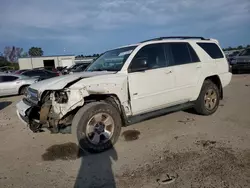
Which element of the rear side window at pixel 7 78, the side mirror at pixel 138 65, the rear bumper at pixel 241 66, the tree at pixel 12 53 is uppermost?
the tree at pixel 12 53

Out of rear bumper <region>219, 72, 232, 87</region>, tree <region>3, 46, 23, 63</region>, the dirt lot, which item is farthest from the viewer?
tree <region>3, 46, 23, 63</region>

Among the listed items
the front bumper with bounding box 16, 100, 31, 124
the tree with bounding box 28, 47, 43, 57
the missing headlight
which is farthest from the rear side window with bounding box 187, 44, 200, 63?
the tree with bounding box 28, 47, 43, 57

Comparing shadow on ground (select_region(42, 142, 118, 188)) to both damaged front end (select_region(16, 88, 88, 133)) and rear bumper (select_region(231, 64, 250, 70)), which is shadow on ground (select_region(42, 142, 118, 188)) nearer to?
damaged front end (select_region(16, 88, 88, 133))

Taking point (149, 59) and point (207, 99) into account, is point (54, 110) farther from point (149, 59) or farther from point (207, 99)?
point (207, 99)

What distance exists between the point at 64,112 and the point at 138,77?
5.10 feet

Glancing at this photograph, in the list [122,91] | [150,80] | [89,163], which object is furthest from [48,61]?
[89,163]

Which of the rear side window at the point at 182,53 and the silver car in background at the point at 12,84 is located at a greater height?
the rear side window at the point at 182,53

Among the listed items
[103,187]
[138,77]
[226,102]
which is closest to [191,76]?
[138,77]

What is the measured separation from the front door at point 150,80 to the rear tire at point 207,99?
1029mm

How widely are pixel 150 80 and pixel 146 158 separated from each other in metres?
1.59

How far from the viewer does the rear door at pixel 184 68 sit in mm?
5223

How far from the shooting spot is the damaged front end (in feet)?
A: 12.8

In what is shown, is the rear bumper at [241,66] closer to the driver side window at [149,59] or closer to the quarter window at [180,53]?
the quarter window at [180,53]

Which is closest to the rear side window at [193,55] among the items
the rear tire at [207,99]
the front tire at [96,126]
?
the rear tire at [207,99]
